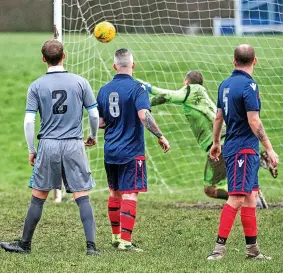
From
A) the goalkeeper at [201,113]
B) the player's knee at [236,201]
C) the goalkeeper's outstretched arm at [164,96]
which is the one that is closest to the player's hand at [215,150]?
the player's knee at [236,201]

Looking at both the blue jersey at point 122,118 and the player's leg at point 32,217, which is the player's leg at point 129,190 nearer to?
the blue jersey at point 122,118

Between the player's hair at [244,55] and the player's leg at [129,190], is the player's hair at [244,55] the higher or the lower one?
the higher one

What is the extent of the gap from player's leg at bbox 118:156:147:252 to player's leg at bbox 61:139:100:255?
497mm

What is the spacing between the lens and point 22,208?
38.5 feet

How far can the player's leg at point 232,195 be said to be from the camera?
27.1 feet

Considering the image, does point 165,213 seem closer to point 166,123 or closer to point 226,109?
point 226,109

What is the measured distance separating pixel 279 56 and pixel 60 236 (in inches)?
252

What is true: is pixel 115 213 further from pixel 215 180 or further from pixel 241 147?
pixel 215 180

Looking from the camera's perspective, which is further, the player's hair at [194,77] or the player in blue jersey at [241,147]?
the player's hair at [194,77]

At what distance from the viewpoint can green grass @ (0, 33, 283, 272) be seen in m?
8.21

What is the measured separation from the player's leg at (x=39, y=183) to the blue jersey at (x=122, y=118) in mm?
711

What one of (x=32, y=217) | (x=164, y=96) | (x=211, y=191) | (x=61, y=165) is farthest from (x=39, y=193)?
(x=211, y=191)

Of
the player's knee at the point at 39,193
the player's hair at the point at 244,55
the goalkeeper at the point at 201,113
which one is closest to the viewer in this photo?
the player's hair at the point at 244,55

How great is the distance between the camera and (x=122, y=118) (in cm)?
908
